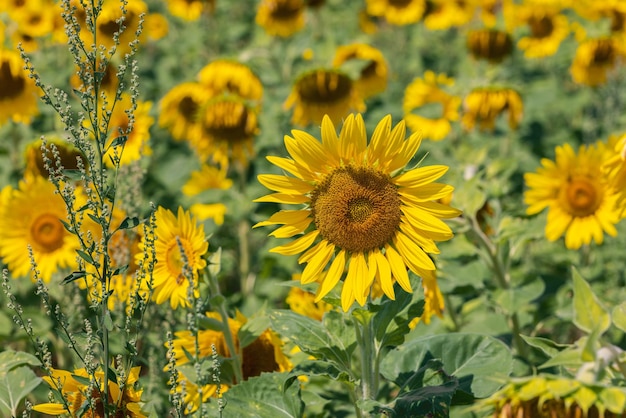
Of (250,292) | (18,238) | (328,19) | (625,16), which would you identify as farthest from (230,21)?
(18,238)

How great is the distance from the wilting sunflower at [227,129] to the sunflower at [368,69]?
45.0 inches

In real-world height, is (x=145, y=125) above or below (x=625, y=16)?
below

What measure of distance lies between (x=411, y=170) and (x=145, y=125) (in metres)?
2.60

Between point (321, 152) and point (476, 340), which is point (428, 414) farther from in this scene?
A: point (321, 152)

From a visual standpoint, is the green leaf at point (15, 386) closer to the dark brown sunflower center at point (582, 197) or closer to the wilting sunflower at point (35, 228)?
the wilting sunflower at point (35, 228)

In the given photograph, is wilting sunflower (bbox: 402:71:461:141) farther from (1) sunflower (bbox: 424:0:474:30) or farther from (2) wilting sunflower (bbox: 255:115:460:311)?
(2) wilting sunflower (bbox: 255:115:460:311)

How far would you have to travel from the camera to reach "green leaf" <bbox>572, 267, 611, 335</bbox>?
A: 1.62 metres

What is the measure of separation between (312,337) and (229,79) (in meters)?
2.72

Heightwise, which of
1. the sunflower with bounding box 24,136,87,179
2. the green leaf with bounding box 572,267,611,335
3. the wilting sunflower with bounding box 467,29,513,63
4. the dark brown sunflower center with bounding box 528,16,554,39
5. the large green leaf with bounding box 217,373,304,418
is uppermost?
the dark brown sunflower center with bounding box 528,16,554,39

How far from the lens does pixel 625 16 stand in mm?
5328

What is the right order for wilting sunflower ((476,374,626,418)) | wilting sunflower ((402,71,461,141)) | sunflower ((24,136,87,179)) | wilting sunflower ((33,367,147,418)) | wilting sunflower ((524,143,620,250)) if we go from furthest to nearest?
wilting sunflower ((402,71,461,141)), sunflower ((24,136,87,179)), wilting sunflower ((524,143,620,250)), wilting sunflower ((33,367,147,418)), wilting sunflower ((476,374,626,418))

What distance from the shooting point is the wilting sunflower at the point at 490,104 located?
173 inches

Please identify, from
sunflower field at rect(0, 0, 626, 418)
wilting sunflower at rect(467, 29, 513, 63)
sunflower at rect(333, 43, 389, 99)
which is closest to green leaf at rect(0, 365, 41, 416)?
sunflower field at rect(0, 0, 626, 418)

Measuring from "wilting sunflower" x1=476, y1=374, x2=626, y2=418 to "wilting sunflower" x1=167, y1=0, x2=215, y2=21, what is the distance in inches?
196
